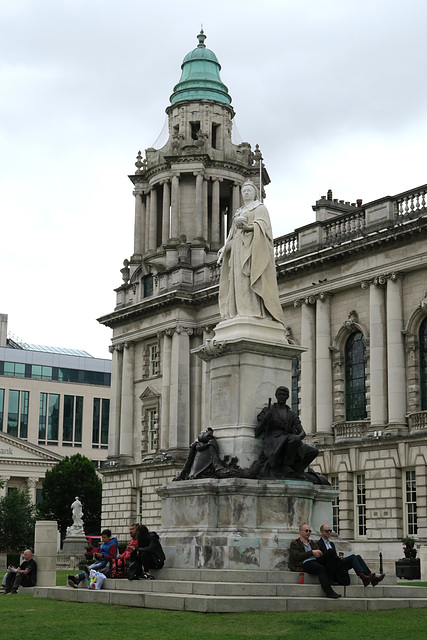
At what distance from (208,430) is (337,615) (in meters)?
5.20

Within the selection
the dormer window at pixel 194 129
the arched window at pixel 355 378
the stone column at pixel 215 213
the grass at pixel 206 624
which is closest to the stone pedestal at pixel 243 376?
the grass at pixel 206 624

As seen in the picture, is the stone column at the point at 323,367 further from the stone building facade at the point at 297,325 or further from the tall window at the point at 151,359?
the tall window at the point at 151,359

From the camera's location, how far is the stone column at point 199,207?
67688mm

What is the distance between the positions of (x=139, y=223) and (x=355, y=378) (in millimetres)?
28604

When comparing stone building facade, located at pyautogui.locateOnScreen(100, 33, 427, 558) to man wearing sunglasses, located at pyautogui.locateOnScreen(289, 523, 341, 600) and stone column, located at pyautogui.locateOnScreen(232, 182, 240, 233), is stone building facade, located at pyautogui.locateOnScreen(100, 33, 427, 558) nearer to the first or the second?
stone column, located at pyautogui.locateOnScreen(232, 182, 240, 233)

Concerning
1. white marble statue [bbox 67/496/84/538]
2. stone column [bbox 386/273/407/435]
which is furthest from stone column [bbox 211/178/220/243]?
stone column [bbox 386/273/407/435]

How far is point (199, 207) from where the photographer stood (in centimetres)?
6881

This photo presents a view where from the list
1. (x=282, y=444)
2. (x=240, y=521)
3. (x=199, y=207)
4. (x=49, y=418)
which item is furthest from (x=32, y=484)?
(x=240, y=521)

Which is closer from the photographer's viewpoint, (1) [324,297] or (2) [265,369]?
(2) [265,369]

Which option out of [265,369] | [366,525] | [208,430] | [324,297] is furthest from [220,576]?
[324,297]

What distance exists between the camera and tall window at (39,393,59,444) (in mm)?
113250

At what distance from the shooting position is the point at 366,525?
45812 millimetres

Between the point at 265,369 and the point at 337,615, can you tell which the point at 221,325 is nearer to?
the point at 265,369

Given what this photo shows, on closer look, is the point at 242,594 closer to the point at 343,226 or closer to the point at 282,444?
the point at 282,444
